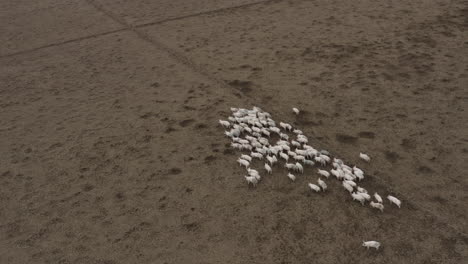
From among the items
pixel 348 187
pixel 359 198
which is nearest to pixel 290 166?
pixel 348 187

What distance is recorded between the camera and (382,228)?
3.40m

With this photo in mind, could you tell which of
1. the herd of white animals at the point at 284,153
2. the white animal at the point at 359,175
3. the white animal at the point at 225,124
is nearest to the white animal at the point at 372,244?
the herd of white animals at the point at 284,153

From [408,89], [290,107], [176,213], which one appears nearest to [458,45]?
[408,89]

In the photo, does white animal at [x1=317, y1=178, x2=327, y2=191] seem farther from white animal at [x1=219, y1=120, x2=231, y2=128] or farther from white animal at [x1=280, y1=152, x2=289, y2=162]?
white animal at [x1=219, y1=120, x2=231, y2=128]

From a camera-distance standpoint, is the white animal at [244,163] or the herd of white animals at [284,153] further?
the white animal at [244,163]

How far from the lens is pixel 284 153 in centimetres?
419

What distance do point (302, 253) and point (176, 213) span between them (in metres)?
1.02

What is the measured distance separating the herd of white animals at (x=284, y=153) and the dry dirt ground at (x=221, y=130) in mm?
79

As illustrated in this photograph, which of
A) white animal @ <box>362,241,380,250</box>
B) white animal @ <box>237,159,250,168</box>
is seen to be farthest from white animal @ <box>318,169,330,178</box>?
white animal @ <box>362,241,380,250</box>

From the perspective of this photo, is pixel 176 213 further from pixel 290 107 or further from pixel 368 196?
pixel 290 107

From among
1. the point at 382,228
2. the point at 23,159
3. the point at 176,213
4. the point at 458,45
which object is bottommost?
the point at 23,159

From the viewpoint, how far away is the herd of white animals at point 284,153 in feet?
12.3

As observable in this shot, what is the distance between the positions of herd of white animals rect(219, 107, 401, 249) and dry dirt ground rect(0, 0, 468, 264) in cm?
8

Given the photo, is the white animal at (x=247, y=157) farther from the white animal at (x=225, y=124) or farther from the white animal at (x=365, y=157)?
the white animal at (x=365, y=157)
